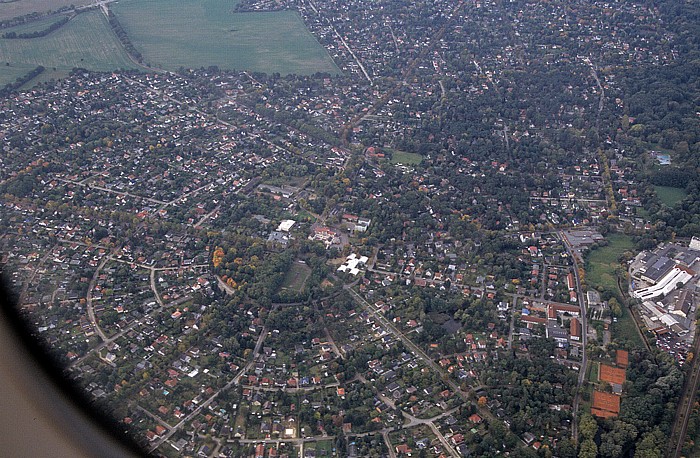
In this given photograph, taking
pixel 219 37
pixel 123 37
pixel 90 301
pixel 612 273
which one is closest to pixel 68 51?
pixel 123 37

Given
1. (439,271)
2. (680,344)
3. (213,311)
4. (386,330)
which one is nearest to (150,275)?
(213,311)

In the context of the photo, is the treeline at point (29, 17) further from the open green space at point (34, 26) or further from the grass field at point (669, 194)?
the grass field at point (669, 194)

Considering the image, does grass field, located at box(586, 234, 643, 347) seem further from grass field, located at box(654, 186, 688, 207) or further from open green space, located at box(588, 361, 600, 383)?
grass field, located at box(654, 186, 688, 207)

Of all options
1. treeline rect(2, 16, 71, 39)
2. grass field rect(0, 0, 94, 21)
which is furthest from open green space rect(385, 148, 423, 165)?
grass field rect(0, 0, 94, 21)

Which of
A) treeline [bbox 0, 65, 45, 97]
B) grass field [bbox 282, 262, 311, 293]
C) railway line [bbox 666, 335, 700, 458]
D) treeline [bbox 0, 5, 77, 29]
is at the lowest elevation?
railway line [bbox 666, 335, 700, 458]

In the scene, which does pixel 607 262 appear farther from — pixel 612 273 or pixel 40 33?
pixel 40 33

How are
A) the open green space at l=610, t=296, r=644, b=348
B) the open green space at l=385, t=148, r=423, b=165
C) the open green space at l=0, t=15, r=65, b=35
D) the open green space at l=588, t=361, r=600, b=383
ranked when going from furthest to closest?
the open green space at l=0, t=15, r=65, b=35 < the open green space at l=385, t=148, r=423, b=165 < the open green space at l=610, t=296, r=644, b=348 < the open green space at l=588, t=361, r=600, b=383

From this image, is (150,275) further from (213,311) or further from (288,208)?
(288,208)
